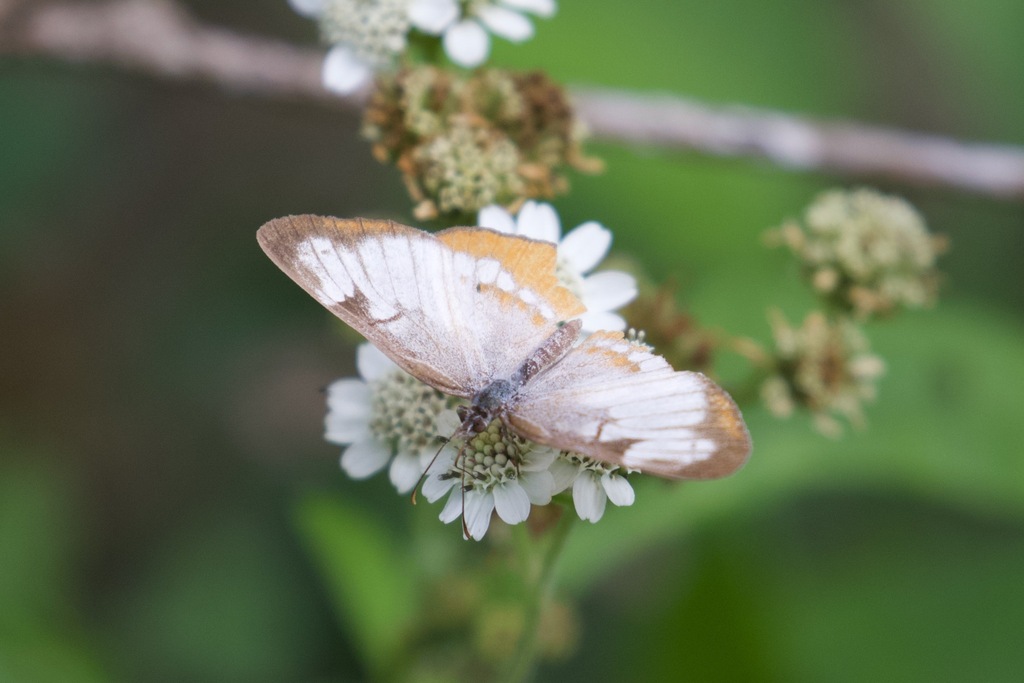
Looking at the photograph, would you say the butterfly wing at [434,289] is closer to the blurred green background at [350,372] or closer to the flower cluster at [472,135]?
the flower cluster at [472,135]

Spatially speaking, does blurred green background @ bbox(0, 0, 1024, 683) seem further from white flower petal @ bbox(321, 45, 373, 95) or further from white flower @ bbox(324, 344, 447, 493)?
white flower @ bbox(324, 344, 447, 493)

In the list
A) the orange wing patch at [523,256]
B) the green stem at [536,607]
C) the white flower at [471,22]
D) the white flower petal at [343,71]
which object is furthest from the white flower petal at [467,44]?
the green stem at [536,607]

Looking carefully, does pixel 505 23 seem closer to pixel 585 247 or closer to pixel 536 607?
pixel 585 247

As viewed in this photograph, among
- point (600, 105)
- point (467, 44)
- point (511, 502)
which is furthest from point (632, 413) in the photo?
point (600, 105)

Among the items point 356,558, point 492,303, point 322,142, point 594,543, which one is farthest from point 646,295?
point 322,142

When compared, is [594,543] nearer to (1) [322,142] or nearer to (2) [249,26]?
(1) [322,142]

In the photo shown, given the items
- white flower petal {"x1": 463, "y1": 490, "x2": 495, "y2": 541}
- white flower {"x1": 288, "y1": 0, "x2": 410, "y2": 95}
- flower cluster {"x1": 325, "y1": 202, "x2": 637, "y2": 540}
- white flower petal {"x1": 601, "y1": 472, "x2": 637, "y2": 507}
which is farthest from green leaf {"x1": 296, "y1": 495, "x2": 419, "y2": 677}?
white flower {"x1": 288, "y1": 0, "x2": 410, "y2": 95}
